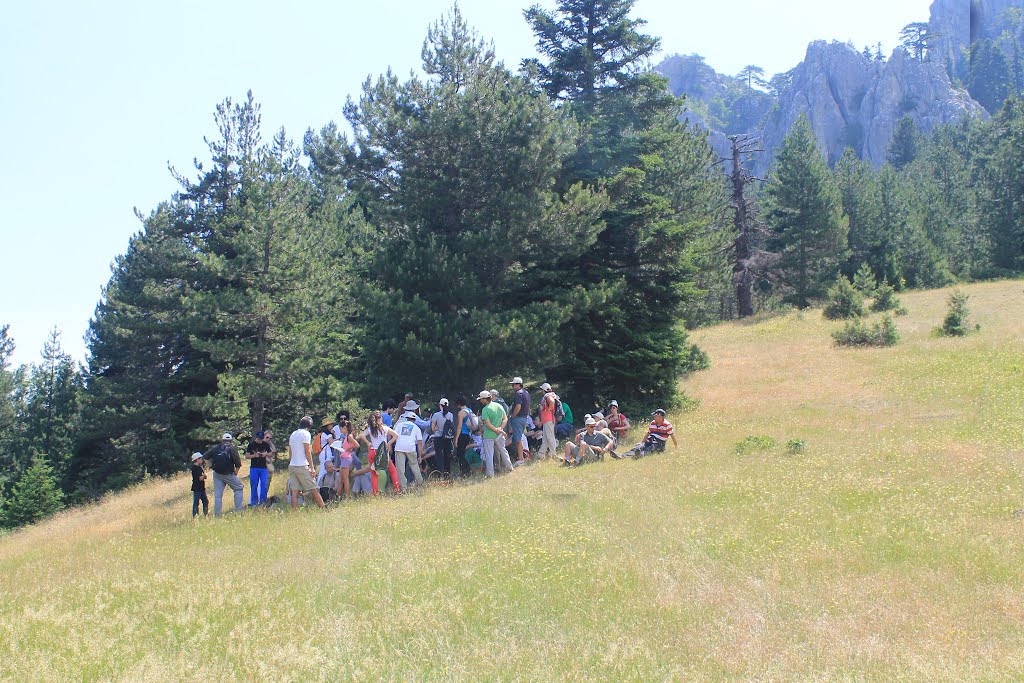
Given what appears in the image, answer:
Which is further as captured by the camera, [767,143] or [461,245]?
[767,143]

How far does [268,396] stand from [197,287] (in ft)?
22.8

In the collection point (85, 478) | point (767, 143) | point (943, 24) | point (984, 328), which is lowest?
point (85, 478)

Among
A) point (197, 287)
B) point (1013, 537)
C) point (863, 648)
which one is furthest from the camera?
point (197, 287)

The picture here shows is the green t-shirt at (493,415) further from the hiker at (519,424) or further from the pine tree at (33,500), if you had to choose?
the pine tree at (33,500)

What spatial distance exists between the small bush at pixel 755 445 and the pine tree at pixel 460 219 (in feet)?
16.4

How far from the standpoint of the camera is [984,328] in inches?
1121

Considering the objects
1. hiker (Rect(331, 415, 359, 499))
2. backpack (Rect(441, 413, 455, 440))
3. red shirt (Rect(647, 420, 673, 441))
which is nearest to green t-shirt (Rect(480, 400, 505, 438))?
backpack (Rect(441, 413, 455, 440))

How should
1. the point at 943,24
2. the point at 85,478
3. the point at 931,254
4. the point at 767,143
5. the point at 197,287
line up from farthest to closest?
the point at 943,24 < the point at 767,143 < the point at 931,254 < the point at 85,478 < the point at 197,287

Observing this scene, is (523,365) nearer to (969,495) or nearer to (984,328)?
(969,495)

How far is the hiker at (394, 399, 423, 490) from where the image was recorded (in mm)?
15539

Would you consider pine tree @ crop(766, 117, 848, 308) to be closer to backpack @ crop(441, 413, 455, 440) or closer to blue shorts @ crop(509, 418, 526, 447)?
blue shorts @ crop(509, 418, 526, 447)

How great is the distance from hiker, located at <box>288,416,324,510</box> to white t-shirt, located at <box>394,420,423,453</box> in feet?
5.51

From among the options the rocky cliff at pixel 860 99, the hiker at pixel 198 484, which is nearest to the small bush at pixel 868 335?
the hiker at pixel 198 484

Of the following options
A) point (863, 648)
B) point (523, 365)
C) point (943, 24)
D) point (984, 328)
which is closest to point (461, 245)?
point (523, 365)
